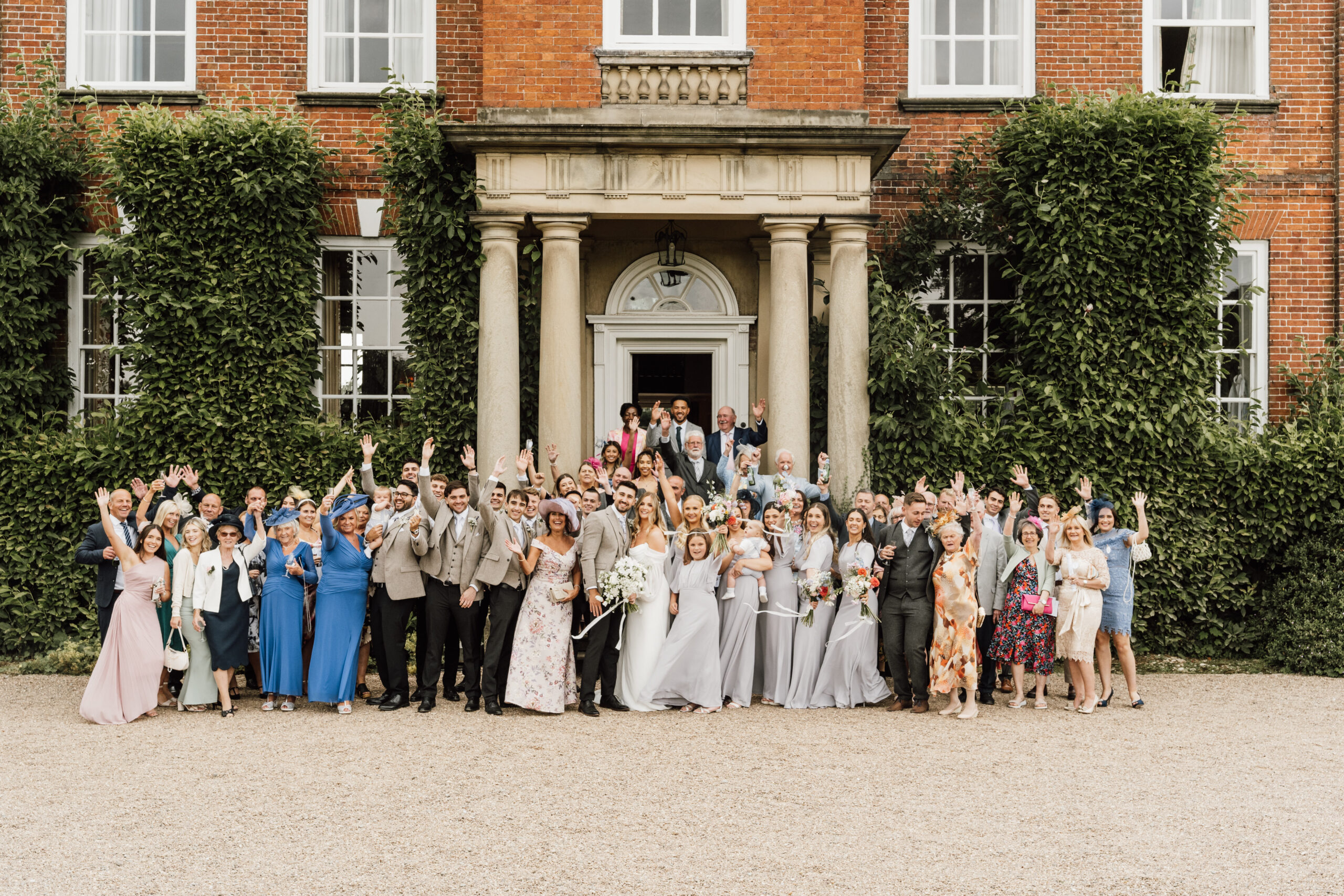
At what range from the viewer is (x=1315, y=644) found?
40.4ft

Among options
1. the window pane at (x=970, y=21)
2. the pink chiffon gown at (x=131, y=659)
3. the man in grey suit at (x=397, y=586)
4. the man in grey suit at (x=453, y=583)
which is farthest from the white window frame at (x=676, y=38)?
the pink chiffon gown at (x=131, y=659)

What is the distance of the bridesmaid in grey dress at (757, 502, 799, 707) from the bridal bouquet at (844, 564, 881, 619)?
0.49 m

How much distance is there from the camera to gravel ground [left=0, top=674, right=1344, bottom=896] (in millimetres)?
5754

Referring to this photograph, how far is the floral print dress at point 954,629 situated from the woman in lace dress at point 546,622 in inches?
114

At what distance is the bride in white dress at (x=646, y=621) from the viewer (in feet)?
32.8

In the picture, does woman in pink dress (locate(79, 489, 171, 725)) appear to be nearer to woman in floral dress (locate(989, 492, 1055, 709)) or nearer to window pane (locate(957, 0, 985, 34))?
woman in floral dress (locate(989, 492, 1055, 709))

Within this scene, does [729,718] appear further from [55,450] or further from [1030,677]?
[55,450]

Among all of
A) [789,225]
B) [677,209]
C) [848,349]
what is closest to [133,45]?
[677,209]

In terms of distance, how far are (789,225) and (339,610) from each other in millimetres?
5875

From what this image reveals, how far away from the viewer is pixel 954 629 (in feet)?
32.0

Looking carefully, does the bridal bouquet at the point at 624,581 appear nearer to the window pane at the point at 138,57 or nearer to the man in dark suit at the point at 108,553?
the man in dark suit at the point at 108,553

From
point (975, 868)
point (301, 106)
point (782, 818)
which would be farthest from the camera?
point (301, 106)

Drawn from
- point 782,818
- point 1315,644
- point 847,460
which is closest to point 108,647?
point 782,818

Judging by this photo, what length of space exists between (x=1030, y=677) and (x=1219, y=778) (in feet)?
14.4
